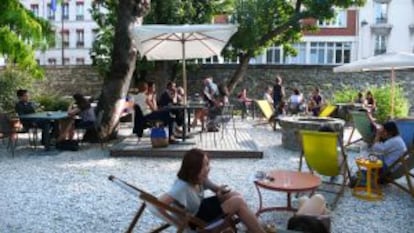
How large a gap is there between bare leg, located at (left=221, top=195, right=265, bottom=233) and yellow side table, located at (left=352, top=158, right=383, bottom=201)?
113 inches

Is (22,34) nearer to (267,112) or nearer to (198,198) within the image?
(267,112)

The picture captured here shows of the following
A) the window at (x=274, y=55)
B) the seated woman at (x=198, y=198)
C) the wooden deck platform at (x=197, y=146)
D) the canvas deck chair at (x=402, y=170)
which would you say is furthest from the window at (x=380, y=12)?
the seated woman at (x=198, y=198)

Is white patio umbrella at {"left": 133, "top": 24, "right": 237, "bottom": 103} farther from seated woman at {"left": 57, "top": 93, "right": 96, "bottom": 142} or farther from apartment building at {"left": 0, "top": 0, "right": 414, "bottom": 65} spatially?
apartment building at {"left": 0, "top": 0, "right": 414, "bottom": 65}

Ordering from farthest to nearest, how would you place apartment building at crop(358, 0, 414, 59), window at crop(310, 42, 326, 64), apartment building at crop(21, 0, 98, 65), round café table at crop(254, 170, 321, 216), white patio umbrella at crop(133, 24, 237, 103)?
apartment building at crop(21, 0, 98, 65) < window at crop(310, 42, 326, 64) < apartment building at crop(358, 0, 414, 59) < white patio umbrella at crop(133, 24, 237, 103) < round café table at crop(254, 170, 321, 216)

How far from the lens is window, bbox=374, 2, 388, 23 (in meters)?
43.6

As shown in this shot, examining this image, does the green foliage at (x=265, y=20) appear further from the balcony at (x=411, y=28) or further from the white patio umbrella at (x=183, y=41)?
the balcony at (x=411, y=28)

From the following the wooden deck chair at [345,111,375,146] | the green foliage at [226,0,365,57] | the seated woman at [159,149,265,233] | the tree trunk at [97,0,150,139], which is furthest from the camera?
the green foliage at [226,0,365,57]

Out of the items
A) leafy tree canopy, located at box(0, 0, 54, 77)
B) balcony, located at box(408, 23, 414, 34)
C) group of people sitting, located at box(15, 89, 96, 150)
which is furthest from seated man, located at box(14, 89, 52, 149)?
balcony, located at box(408, 23, 414, 34)

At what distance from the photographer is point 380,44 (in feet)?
142

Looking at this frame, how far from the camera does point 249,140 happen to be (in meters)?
11.0

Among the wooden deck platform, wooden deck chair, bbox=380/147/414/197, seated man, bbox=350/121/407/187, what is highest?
seated man, bbox=350/121/407/187

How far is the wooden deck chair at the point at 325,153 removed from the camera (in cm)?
639

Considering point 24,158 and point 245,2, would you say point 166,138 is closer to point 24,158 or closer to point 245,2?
point 24,158

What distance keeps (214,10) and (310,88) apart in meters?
6.55
